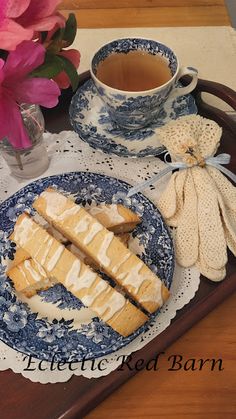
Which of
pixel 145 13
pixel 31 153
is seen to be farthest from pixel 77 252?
pixel 145 13

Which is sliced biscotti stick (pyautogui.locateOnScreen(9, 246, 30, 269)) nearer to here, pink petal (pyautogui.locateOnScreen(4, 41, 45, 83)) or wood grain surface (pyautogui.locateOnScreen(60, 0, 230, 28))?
pink petal (pyautogui.locateOnScreen(4, 41, 45, 83))

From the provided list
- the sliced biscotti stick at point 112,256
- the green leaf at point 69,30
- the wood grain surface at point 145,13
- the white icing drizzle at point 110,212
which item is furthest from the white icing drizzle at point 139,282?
the wood grain surface at point 145,13

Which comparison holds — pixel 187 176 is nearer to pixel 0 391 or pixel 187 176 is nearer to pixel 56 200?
pixel 56 200

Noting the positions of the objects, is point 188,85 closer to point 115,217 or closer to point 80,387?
point 115,217

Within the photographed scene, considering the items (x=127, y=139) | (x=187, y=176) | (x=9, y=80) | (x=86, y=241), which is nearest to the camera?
(x=9, y=80)

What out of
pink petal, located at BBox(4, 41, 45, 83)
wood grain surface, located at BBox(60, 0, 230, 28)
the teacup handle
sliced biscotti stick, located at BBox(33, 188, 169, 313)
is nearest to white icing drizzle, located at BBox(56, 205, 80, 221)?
sliced biscotti stick, located at BBox(33, 188, 169, 313)

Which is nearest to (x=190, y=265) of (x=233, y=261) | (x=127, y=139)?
(x=233, y=261)
